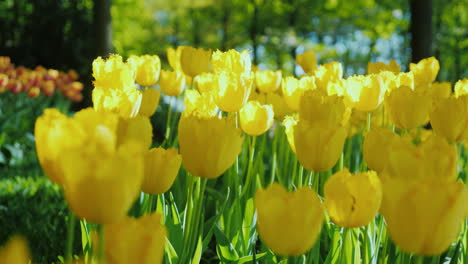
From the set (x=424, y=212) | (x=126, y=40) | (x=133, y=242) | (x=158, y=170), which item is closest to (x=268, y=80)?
(x=158, y=170)

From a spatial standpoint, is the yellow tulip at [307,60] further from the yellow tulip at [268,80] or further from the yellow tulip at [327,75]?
the yellow tulip at [327,75]

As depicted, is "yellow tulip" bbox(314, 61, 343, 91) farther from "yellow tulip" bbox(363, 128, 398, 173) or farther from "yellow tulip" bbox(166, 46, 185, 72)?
"yellow tulip" bbox(363, 128, 398, 173)

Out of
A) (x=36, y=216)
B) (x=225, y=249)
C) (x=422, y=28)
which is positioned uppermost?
(x=422, y=28)

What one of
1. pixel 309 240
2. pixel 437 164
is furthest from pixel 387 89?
pixel 309 240

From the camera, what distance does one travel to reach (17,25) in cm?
1352

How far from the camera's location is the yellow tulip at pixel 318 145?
133 cm

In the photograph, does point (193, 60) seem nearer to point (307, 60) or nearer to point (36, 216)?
point (307, 60)

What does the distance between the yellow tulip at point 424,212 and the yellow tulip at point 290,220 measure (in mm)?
150

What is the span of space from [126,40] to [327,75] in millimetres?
15893

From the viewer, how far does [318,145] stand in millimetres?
1342

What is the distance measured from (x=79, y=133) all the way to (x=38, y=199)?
329 centimetres

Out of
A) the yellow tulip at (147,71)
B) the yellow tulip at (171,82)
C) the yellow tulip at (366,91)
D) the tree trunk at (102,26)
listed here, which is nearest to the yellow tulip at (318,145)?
the yellow tulip at (366,91)

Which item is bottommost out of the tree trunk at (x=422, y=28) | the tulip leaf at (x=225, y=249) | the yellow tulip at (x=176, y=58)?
the tulip leaf at (x=225, y=249)

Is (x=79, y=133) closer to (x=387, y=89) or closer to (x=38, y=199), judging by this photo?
(x=387, y=89)
